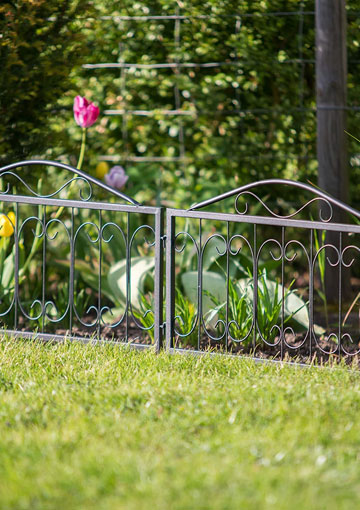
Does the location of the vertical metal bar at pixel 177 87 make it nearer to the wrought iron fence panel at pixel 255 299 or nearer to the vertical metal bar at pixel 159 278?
the wrought iron fence panel at pixel 255 299

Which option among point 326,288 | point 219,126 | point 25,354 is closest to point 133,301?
point 25,354

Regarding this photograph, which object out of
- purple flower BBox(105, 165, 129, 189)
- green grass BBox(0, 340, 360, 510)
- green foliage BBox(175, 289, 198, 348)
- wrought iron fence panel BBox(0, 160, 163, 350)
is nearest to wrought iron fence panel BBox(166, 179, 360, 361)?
green foliage BBox(175, 289, 198, 348)

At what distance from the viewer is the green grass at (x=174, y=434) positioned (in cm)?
228

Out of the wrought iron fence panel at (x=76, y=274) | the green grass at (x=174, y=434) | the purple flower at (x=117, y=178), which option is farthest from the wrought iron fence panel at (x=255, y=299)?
the purple flower at (x=117, y=178)

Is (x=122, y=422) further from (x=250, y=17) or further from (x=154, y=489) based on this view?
(x=250, y=17)

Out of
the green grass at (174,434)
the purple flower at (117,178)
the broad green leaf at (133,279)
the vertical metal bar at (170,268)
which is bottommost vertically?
the green grass at (174,434)

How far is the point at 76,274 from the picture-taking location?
4.84 meters

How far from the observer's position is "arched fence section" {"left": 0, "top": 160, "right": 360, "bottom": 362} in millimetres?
3668

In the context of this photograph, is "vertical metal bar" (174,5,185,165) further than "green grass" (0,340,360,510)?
Yes

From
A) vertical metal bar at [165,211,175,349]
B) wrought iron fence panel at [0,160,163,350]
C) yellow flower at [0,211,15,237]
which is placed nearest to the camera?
vertical metal bar at [165,211,175,349]

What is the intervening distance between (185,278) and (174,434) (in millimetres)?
1652

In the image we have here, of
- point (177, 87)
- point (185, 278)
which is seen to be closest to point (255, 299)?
point (185, 278)

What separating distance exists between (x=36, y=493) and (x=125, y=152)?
4.05 m

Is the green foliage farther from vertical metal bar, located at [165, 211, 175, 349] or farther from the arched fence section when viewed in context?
vertical metal bar, located at [165, 211, 175, 349]
